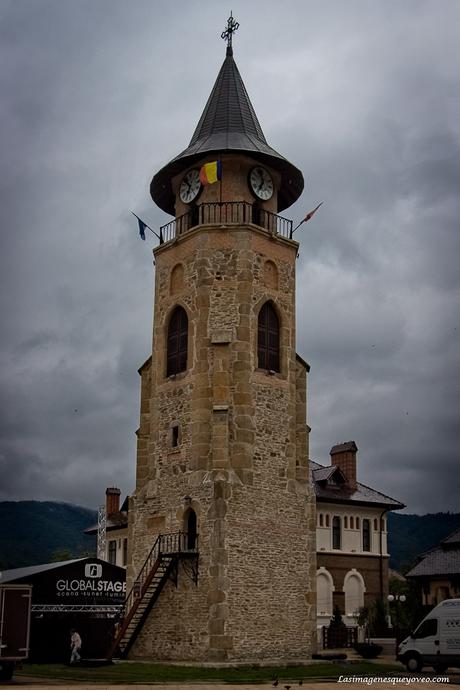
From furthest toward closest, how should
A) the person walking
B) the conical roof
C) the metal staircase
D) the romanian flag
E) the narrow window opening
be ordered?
the narrow window opening < the conical roof < the romanian flag < the metal staircase < the person walking

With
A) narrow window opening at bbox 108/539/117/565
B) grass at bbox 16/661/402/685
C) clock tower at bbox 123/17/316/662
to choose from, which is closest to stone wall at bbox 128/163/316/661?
clock tower at bbox 123/17/316/662

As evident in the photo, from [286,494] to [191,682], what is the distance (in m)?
10.4

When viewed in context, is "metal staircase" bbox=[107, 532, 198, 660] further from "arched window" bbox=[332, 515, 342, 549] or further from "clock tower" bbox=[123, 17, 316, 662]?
"arched window" bbox=[332, 515, 342, 549]

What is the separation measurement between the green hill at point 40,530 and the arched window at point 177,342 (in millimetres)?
102327

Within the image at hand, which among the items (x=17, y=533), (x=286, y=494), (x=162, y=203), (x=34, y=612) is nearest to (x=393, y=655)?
(x=286, y=494)

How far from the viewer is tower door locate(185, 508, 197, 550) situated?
31.0m

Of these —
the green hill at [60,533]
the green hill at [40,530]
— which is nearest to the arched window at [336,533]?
the green hill at [60,533]

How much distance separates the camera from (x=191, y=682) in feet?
74.6

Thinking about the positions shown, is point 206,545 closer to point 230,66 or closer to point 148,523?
point 148,523

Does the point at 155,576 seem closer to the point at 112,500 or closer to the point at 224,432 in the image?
the point at 224,432

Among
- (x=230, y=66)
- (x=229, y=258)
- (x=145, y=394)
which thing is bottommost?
(x=145, y=394)

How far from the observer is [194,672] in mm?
25719

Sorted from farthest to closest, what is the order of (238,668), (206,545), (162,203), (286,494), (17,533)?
1. (17,533)
2. (162,203)
3. (286,494)
4. (206,545)
5. (238,668)

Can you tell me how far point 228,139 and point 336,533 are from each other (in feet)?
77.1
